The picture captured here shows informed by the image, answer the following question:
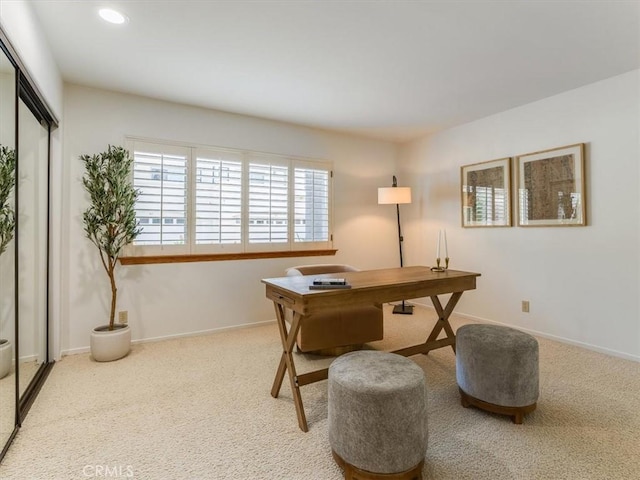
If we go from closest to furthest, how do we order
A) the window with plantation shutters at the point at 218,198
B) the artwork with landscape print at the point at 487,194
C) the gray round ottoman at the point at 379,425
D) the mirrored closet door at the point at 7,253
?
the gray round ottoman at the point at 379,425, the mirrored closet door at the point at 7,253, the window with plantation shutters at the point at 218,198, the artwork with landscape print at the point at 487,194

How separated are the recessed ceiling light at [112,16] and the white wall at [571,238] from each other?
12.5 feet

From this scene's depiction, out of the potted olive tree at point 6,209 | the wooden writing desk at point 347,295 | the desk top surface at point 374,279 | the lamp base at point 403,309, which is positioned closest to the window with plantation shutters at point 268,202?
the desk top surface at point 374,279

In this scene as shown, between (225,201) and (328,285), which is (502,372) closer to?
(328,285)

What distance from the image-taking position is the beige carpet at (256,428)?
1556 mm

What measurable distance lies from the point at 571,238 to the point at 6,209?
14.8 feet

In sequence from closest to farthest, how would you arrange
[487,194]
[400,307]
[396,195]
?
[487,194]
[396,195]
[400,307]

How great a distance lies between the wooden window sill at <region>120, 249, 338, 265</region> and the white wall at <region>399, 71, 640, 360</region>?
6.34 ft

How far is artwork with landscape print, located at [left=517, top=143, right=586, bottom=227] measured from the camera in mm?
3133

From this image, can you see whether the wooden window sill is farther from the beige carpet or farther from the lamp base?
the lamp base

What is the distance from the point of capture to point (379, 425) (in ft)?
4.57

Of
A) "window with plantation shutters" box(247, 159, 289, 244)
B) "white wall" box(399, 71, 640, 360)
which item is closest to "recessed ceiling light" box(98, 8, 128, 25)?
"window with plantation shutters" box(247, 159, 289, 244)

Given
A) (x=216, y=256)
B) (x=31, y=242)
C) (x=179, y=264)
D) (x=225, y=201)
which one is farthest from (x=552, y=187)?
(x=31, y=242)

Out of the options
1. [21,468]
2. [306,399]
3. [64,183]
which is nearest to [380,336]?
[306,399]

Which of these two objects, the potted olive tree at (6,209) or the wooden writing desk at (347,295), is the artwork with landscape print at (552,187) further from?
the potted olive tree at (6,209)
